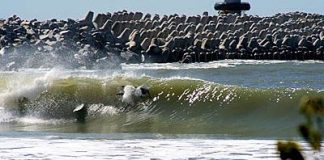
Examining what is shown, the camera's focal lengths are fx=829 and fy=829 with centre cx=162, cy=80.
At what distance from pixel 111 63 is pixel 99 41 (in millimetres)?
2416

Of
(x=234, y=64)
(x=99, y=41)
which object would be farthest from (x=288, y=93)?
(x=99, y=41)

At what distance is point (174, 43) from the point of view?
111ft

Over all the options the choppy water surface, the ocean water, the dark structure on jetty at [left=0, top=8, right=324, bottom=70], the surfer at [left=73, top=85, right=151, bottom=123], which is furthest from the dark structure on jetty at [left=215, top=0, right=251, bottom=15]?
the choppy water surface

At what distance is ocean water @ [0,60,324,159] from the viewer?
8.45 meters

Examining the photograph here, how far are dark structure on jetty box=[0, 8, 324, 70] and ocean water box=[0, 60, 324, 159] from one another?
10.9m

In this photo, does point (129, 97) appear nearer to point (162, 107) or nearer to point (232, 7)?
point (162, 107)

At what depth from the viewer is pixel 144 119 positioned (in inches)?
554

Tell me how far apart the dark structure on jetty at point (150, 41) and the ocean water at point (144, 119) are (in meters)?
10.9

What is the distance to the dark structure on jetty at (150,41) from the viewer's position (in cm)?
3033

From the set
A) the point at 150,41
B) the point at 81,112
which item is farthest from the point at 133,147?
the point at 150,41

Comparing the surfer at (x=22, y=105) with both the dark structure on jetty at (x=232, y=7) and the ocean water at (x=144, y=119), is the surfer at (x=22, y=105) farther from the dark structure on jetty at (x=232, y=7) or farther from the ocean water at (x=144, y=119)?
the dark structure on jetty at (x=232, y=7)

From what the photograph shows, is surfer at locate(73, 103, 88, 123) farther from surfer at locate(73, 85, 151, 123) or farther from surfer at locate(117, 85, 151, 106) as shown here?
surfer at locate(117, 85, 151, 106)

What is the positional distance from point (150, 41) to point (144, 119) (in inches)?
786

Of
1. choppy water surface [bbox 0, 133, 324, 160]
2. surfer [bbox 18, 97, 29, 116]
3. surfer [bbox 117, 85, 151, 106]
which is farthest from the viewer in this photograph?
surfer [bbox 117, 85, 151, 106]
